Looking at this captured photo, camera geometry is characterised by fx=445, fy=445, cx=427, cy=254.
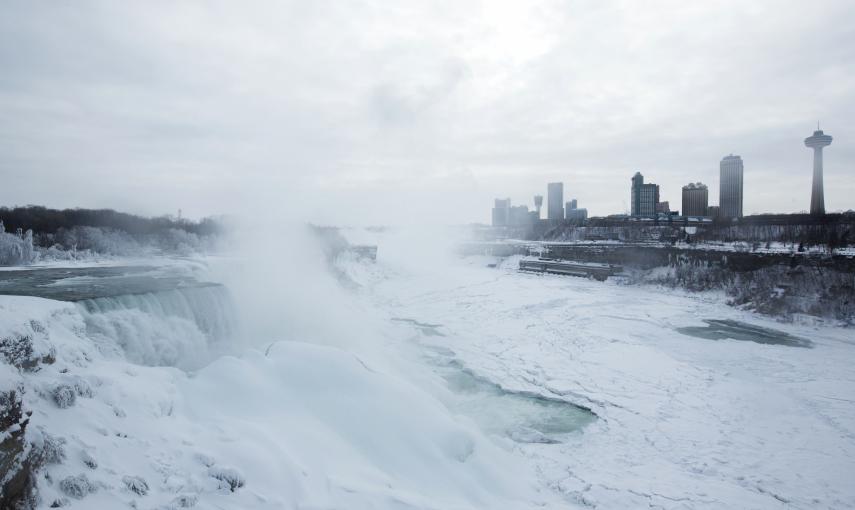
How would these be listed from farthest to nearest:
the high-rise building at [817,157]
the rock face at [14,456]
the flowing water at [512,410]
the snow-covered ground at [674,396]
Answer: the high-rise building at [817,157] → the flowing water at [512,410] → the snow-covered ground at [674,396] → the rock face at [14,456]

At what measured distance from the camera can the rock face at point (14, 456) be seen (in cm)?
378

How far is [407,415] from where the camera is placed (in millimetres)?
8242

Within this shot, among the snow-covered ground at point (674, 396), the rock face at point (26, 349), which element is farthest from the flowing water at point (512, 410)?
the rock face at point (26, 349)

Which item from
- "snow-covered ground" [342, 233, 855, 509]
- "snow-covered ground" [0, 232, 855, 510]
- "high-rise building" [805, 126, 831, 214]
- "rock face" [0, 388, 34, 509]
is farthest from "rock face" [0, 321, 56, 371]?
"high-rise building" [805, 126, 831, 214]

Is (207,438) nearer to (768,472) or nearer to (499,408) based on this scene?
(499,408)

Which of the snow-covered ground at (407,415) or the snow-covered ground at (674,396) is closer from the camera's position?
the snow-covered ground at (407,415)

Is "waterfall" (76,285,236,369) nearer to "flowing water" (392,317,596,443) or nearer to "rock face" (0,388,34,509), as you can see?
"rock face" (0,388,34,509)

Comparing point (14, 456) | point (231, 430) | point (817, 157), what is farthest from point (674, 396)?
point (817, 157)

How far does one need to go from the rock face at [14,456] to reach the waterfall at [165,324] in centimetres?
548

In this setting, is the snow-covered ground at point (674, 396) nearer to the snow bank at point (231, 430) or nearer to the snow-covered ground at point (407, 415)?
the snow-covered ground at point (407, 415)

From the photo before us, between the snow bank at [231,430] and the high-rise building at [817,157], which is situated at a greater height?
the high-rise building at [817,157]

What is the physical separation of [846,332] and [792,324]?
2.06 meters

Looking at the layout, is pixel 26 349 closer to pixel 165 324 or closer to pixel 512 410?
pixel 165 324

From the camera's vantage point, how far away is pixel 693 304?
27266 mm
